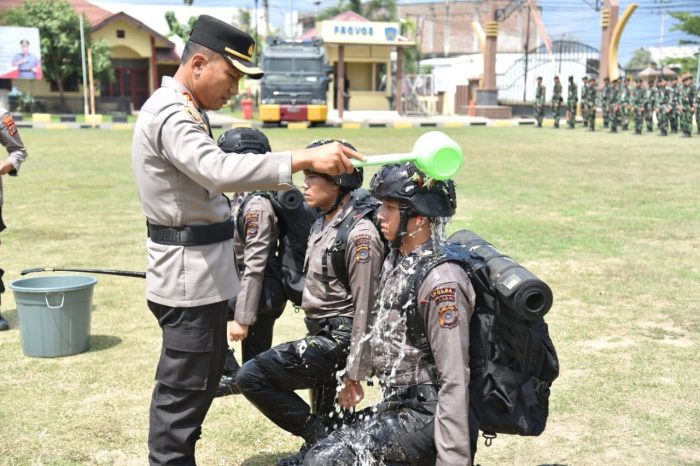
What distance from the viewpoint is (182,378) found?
323cm

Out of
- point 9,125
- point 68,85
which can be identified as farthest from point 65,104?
point 9,125

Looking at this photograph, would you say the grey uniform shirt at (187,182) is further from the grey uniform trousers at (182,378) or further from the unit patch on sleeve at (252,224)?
the unit patch on sleeve at (252,224)

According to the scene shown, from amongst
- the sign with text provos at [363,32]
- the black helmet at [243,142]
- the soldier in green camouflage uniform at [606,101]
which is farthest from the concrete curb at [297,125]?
the black helmet at [243,142]

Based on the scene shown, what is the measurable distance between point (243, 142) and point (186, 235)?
1520 millimetres

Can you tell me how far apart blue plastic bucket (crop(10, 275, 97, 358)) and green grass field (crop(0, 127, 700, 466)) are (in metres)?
0.11

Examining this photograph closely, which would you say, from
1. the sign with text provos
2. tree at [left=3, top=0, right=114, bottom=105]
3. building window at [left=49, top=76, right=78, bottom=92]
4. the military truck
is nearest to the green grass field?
the military truck

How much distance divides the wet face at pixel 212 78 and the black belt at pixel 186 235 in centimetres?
52

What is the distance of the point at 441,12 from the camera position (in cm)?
8231

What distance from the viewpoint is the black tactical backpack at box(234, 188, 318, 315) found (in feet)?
14.7

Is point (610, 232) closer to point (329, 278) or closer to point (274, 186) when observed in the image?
point (329, 278)

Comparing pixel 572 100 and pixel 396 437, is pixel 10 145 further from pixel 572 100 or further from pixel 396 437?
pixel 572 100

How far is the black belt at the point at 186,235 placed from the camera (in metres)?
3.18

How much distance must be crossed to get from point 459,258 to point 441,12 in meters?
83.5

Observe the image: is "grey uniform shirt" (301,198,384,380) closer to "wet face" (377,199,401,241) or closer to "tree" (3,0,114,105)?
"wet face" (377,199,401,241)
